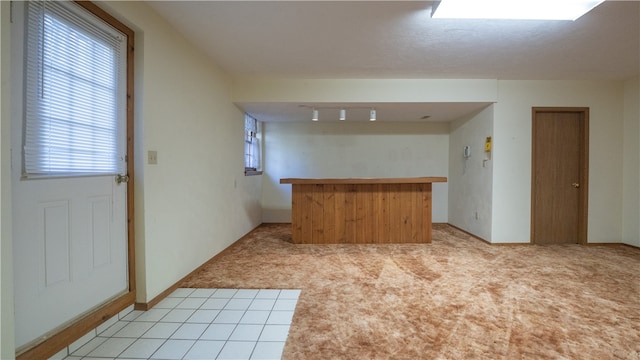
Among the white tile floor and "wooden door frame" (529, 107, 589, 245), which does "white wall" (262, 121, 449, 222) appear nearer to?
"wooden door frame" (529, 107, 589, 245)

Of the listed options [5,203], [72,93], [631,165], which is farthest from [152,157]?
[631,165]

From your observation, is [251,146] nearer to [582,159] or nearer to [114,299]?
[114,299]

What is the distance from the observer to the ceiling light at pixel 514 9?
2115 millimetres

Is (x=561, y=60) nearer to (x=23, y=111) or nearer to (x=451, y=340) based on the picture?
(x=451, y=340)

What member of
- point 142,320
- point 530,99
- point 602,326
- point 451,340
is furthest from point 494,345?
point 530,99

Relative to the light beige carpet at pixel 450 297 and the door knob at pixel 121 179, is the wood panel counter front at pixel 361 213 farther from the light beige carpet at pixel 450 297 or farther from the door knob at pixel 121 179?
the door knob at pixel 121 179

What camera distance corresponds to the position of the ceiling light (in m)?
2.12

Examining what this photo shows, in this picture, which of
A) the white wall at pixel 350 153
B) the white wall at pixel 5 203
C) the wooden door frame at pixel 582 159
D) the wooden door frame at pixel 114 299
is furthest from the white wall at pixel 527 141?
the white wall at pixel 5 203

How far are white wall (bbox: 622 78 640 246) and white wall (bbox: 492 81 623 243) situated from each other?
70mm

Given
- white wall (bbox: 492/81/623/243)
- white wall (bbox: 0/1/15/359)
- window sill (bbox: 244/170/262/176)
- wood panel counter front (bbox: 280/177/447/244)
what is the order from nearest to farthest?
white wall (bbox: 0/1/15/359) < white wall (bbox: 492/81/623/243) < wood panel counter front (bbox: 280/177/447/244) < window sill (bbox: 244/170/262/176)

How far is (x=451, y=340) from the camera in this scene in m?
1.79

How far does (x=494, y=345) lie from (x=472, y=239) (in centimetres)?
304

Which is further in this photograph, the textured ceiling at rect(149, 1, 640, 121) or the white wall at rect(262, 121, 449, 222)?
the white wall at rect(262, 121, 449, 222)

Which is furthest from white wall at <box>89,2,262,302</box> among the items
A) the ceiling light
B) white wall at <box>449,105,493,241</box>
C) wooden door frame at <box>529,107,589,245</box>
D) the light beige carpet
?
wooden door frame at <box>529,107,589,245</box>
